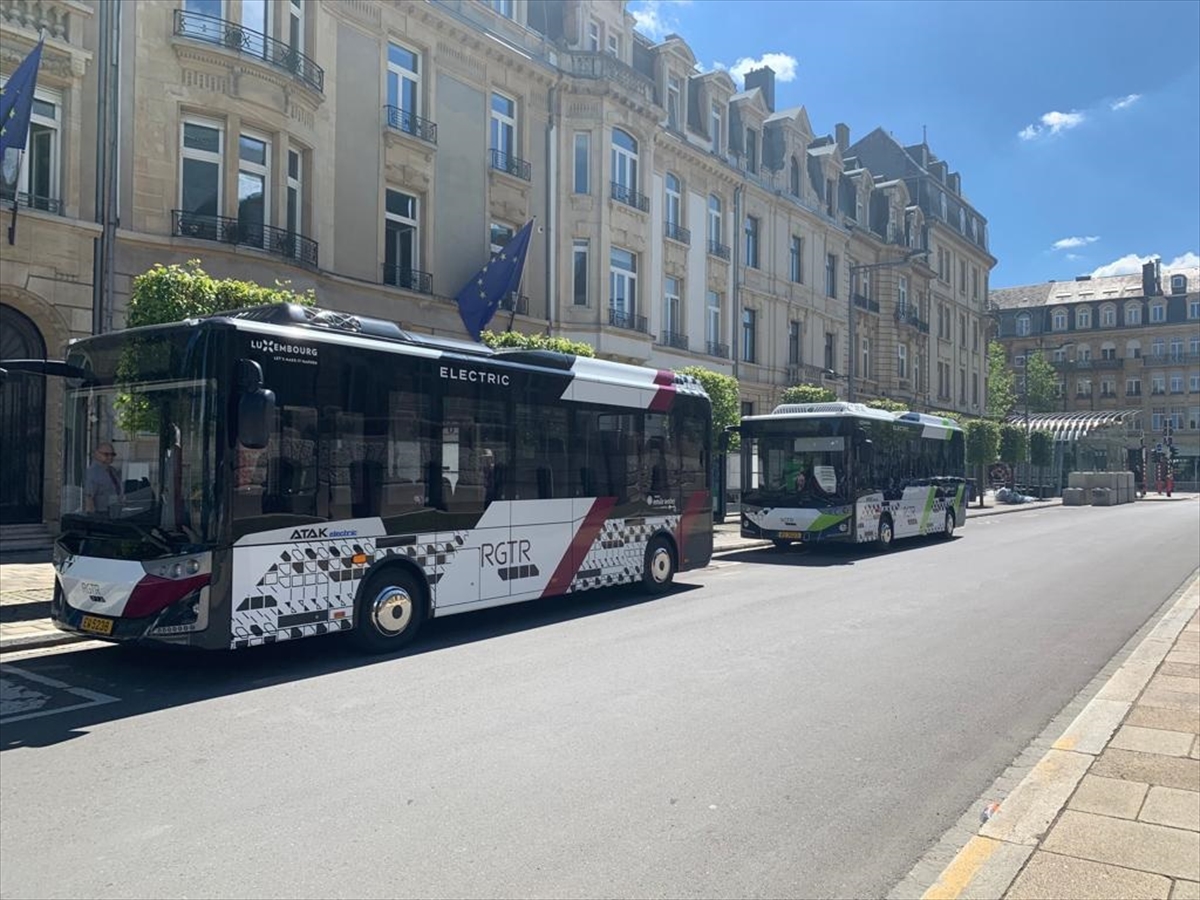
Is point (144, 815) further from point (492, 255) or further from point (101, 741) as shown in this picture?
point (492, 255)

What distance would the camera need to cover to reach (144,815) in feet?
16.0

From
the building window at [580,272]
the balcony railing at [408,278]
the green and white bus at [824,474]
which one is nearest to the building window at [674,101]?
the building window at [580,272]

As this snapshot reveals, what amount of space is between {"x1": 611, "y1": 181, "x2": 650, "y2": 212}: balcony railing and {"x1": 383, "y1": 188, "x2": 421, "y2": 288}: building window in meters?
6.99

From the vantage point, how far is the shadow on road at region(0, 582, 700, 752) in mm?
Result: 6766

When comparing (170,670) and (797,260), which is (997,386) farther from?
(170,670)

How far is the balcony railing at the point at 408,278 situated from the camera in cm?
2178

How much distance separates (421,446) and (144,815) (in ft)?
16.4

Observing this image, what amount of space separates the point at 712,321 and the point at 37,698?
29.0 m

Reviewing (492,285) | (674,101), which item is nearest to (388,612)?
(492,285)

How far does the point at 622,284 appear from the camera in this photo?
2811 centimetres

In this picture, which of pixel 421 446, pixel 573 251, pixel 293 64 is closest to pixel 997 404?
pixel 573 251

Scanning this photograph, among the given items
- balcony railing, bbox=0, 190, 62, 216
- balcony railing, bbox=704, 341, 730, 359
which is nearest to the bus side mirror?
balcony railing, bbox=0, 190, 62, 216

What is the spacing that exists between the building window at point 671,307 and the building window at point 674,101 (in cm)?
525

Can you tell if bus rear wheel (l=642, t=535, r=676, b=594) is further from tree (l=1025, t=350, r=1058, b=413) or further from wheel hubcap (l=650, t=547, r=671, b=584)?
tree (l=1025, t=350, r=1058, b=413)
